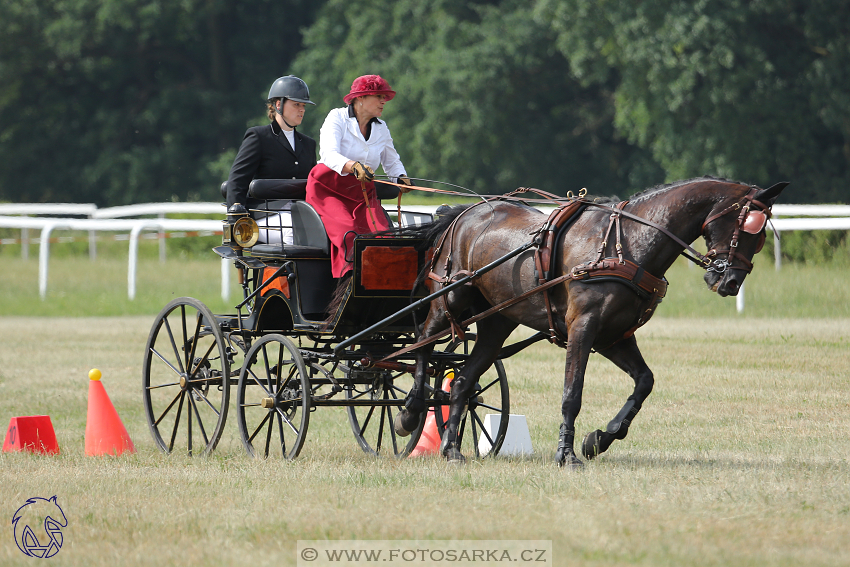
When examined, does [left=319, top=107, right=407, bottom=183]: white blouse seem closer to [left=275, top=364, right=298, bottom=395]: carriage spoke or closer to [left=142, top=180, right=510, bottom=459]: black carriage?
[left=142, top=180, right=510, bottom=459]: black carriage

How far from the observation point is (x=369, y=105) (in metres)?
7.54

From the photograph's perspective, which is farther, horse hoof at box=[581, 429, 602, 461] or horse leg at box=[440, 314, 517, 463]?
horse leg at box=[440, 314, 517, 463]

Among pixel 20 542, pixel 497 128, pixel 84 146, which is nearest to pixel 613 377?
pixel 20 542

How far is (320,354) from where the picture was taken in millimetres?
7453

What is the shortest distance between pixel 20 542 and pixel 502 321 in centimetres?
329

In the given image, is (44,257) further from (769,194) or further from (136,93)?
(136,93)

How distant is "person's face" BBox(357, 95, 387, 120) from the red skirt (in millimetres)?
439

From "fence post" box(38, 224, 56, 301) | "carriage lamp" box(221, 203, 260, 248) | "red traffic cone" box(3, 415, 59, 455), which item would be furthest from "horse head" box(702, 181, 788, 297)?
"fence post" box(38, 224, 56, 301)

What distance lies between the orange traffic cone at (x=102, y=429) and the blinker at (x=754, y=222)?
4462 mm

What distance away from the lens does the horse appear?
20.3 ft

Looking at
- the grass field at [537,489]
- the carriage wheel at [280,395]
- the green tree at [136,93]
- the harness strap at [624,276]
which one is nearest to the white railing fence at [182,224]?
the grass field at [537,489]

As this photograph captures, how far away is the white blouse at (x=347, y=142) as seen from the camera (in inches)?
288

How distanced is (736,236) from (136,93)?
3459 cm

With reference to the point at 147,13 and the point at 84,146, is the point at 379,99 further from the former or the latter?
the point at 84,146
